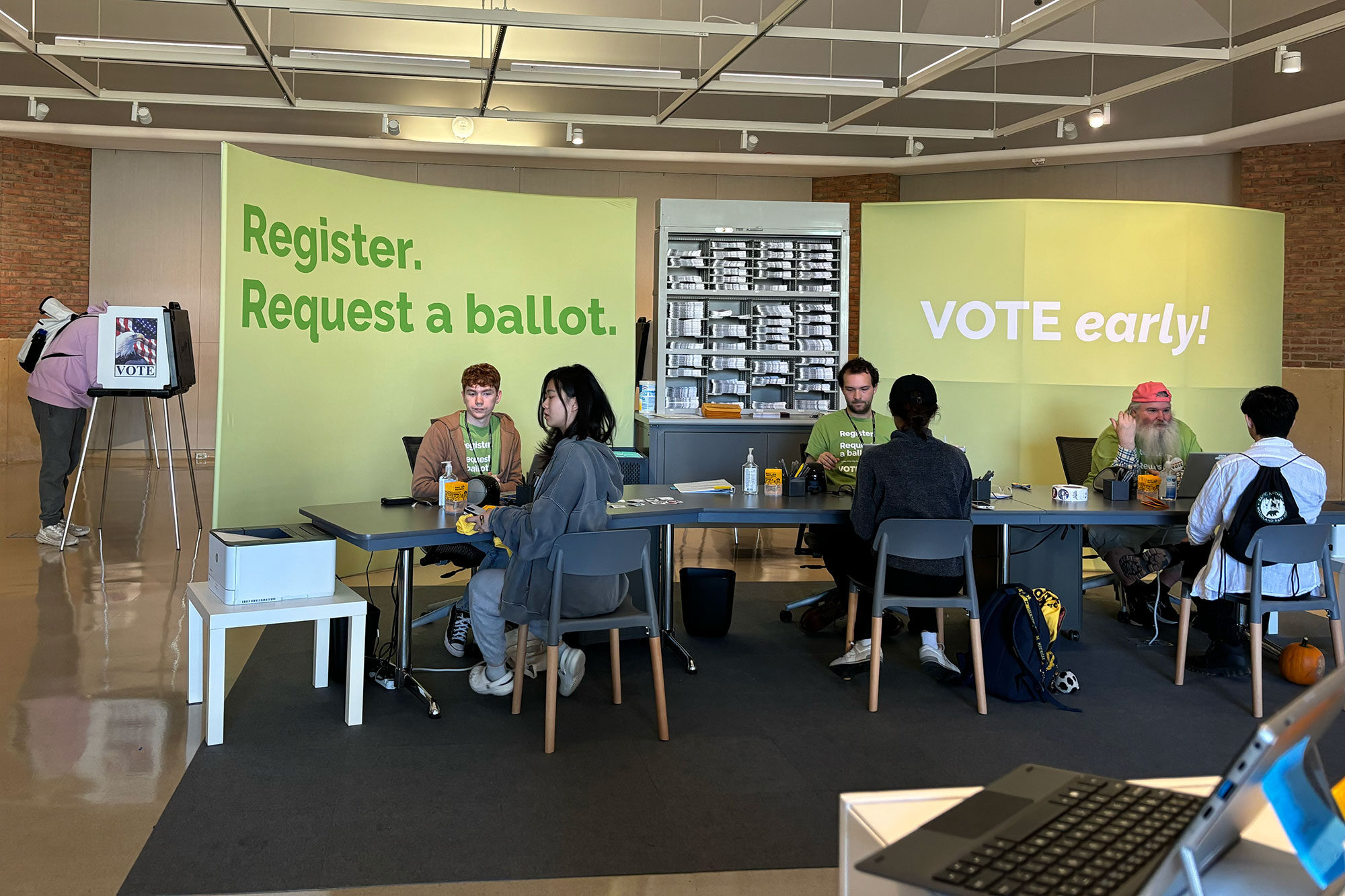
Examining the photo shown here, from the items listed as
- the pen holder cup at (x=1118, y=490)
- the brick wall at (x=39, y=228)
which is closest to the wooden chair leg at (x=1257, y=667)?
the pen holder cup at (x=1118, y=490)

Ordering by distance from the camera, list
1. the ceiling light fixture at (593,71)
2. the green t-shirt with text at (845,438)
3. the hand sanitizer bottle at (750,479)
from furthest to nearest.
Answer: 1. the ceiling light fixture at (593,71)
2. the green t-shirt with text at (845,438)
3. the hand sanitizer bottle at (750,479)

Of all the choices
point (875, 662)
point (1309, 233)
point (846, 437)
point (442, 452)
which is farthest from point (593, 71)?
point (1309, 233)

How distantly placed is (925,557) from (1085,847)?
9.76 ft

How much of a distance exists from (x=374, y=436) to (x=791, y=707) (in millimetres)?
3134

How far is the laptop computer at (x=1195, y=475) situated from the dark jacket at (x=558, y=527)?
2835 mm

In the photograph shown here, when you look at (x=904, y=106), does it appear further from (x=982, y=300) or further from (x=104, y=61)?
(x=104, y=61)

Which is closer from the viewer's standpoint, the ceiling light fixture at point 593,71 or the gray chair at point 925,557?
the gray chair at point 925,557

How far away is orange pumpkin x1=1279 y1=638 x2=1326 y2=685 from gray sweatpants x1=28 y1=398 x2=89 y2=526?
23.3 feet

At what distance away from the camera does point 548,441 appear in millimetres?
3832

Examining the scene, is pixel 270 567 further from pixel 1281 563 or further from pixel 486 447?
pixel 1281 563

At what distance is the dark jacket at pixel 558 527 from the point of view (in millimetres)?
3588

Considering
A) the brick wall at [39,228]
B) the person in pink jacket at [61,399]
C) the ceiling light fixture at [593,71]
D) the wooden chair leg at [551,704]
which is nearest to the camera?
the wooden chair leg at [551,704]

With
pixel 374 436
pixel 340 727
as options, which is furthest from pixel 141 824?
pixel 374 436

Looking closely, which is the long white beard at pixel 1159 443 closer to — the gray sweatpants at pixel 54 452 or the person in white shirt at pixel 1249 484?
the person in white shirt at pixel 1249 484
